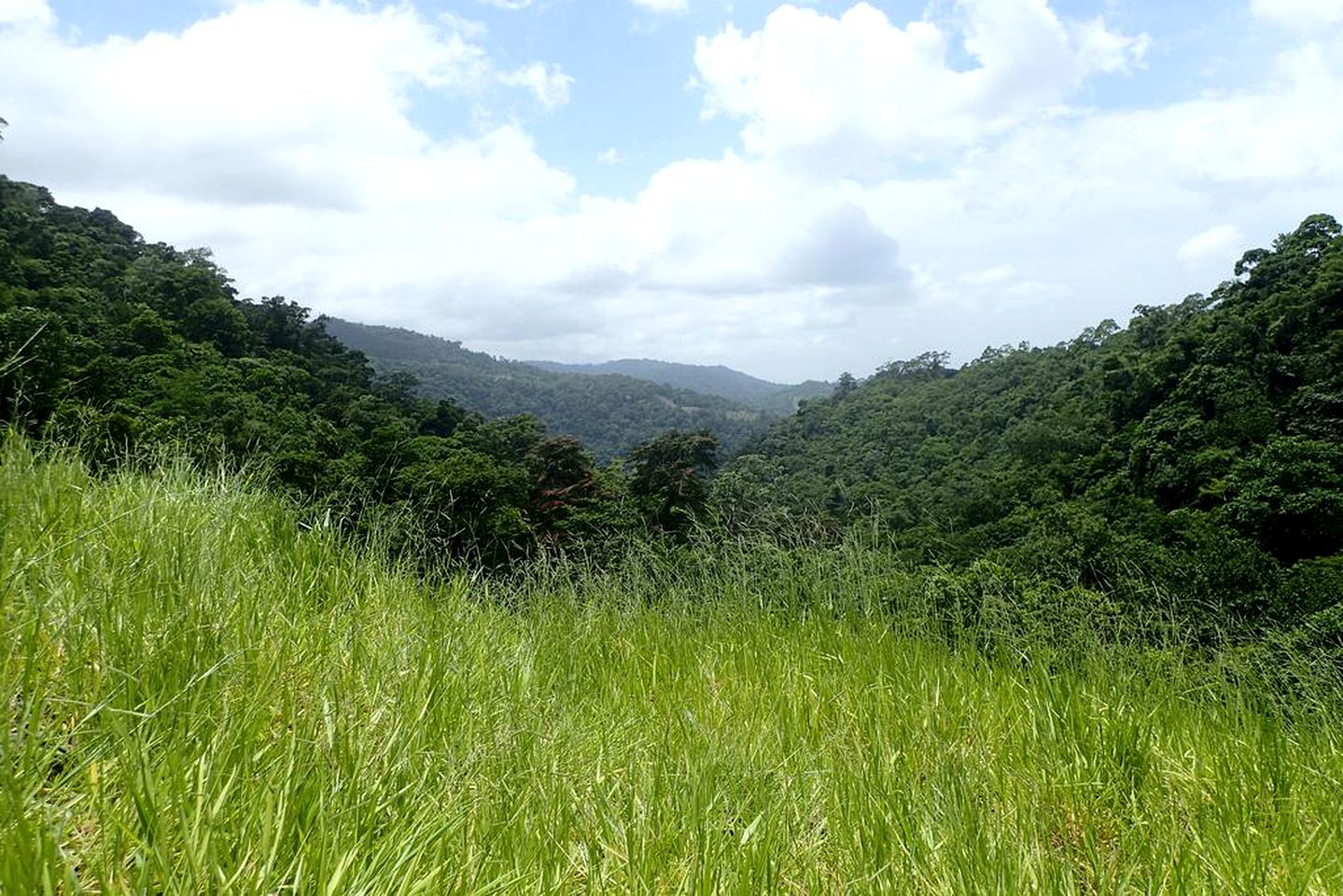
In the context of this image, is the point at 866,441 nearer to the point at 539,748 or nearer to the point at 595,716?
the point at 595,716

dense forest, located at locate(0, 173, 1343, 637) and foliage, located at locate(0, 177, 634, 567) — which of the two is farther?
foliage, located at locate(0, 177, 634, 567)

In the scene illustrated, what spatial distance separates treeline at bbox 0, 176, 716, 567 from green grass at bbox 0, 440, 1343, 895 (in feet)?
4.89

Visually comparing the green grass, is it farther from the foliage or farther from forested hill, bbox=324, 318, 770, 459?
forested hill, bbox=324, 318, 770, 459

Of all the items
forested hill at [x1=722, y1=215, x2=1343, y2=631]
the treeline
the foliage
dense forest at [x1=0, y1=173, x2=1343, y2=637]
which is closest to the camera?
dense forest at [x1=0, y1=173, x2=1343, y2=637]

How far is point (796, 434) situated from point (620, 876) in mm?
48891

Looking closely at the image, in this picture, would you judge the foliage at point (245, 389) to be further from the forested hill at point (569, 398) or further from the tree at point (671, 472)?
the forested hill at point (569, 398)

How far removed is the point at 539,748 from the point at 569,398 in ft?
332

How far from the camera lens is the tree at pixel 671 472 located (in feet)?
66.3

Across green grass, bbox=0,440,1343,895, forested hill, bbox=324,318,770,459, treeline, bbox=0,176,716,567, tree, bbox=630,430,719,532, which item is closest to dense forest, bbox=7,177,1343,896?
green grass, bbox=0,440,1343,895

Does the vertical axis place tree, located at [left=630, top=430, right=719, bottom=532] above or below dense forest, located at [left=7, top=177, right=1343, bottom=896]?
below

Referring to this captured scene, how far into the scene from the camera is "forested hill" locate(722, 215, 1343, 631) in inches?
576

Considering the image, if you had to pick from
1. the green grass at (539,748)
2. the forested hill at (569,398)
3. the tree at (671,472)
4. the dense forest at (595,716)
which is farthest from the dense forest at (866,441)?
the forested hill at (569,398)

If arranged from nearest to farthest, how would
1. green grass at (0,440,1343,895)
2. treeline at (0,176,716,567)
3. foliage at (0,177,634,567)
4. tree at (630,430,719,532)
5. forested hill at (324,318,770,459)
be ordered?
green grass at (0,440,1343,895), foliage at (0,177,634,567), treeline at (0,176,716,567), tree at (630,430,719,532), forested hill at (324,318,770,459)

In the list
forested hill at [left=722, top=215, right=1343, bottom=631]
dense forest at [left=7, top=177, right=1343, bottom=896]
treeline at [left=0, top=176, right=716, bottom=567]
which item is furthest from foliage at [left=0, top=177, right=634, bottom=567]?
forested hill at [left=722, top=215, right=1343, bottom=631]
